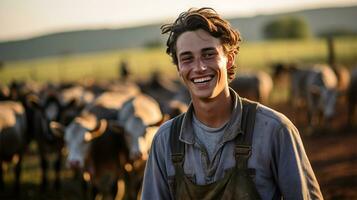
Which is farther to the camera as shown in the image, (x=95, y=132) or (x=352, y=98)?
(x=352, y=98)

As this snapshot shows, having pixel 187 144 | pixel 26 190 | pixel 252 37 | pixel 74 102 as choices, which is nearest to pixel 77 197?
pixel 26 190

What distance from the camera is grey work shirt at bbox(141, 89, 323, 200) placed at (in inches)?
94.9

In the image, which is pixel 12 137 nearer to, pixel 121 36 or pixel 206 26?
pixel 206 26

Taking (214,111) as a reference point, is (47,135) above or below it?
below

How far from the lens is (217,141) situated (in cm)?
257

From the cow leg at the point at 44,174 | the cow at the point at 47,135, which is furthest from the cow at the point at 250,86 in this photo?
the cow leg at the point at 44,174

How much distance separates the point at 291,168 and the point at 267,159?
13 centimetres

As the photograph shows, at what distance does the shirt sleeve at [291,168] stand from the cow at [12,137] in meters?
8.26

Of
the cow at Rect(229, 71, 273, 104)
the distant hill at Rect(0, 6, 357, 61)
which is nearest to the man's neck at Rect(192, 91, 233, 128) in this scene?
the cow at Rect(229, 71, 273, 104)

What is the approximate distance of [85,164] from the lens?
309 inches

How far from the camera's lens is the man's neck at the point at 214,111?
264 centimetres

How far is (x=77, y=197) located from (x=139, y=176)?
232cm

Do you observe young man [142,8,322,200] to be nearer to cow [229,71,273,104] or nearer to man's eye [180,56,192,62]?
man's eye [180,56,192,62]

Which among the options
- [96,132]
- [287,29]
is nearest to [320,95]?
[96,132]
